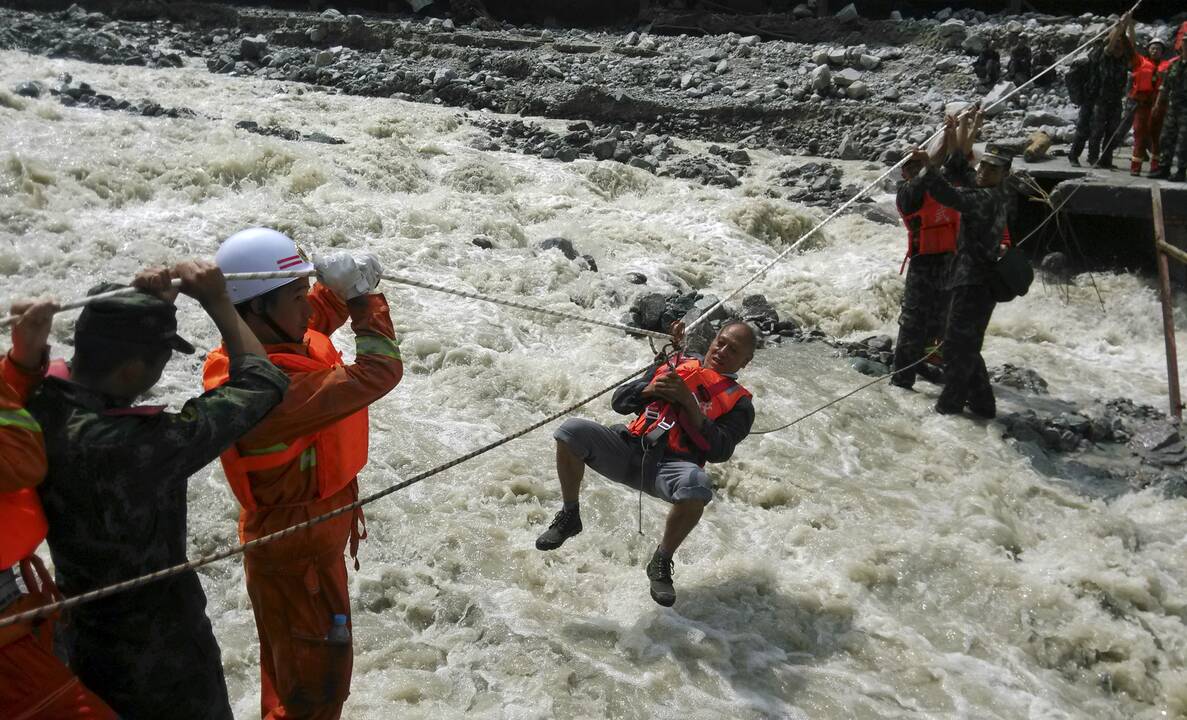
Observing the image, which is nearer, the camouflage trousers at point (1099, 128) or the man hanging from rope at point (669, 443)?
the man hanging from rope at point (669, 443)

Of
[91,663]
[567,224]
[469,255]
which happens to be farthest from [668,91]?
[91,663]

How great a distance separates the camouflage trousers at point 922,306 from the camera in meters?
7.54

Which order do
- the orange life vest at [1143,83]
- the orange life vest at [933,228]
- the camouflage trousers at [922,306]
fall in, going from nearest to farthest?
the orange life vest at [933,228], the camouflage trousers at [922,306], the orange life vest at [1143,83]

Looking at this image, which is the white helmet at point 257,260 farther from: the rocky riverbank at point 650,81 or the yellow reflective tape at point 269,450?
the rocky riverbank at point 650,81

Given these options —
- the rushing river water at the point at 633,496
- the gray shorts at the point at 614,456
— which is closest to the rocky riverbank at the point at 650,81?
the rushing river water at the point at 633,496

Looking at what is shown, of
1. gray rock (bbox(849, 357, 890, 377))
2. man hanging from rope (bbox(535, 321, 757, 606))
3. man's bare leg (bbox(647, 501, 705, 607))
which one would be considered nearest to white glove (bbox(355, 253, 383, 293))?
man hanging from rope (bbox(535, 321, 757, 606))

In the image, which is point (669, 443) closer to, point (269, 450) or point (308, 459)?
point (308, 459)

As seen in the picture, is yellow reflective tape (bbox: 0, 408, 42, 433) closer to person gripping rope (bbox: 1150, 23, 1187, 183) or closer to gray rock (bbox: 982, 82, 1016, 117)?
person gripping rope (bbox: 1150, 23, 1187, 183)

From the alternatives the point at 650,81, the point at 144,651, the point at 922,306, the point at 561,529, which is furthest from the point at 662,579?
the point at 650,81

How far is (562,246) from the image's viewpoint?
32.7 feet

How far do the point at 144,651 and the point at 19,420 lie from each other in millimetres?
666

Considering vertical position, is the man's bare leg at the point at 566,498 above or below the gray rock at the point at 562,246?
above

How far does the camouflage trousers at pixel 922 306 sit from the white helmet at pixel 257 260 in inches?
218

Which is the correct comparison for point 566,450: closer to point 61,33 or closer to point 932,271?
point 932,271
